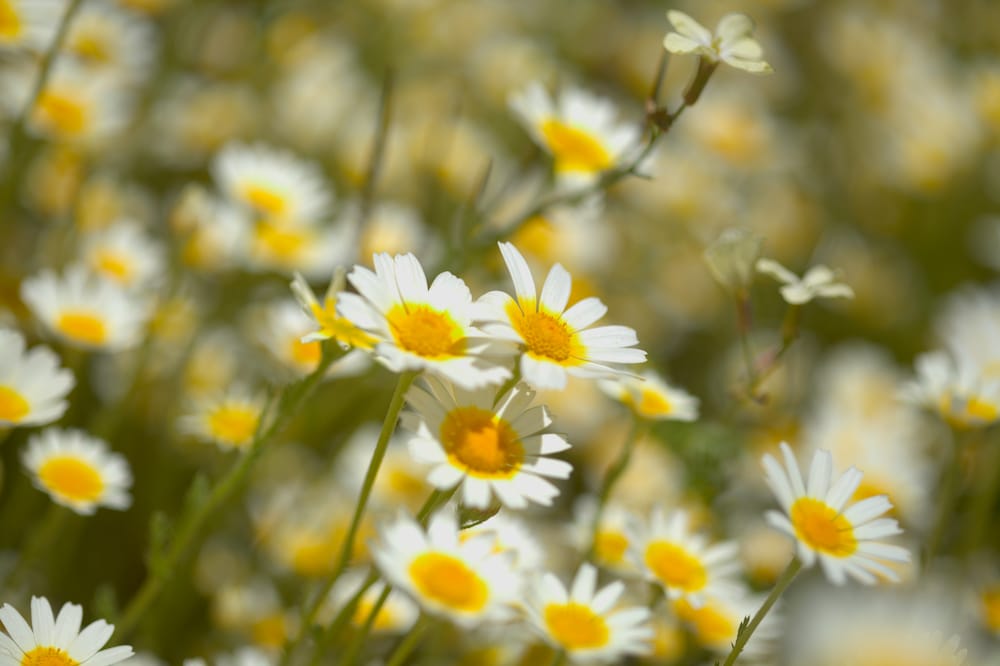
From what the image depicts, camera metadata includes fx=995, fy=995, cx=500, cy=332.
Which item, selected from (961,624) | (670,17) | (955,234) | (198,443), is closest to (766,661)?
(961,624)

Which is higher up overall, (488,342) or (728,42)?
(728,42)

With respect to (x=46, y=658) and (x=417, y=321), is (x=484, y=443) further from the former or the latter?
(x=46, y=658)

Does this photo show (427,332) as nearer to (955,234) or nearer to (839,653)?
(839,653)

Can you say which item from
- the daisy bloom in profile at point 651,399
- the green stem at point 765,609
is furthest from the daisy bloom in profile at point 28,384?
the green stem at point 765,609

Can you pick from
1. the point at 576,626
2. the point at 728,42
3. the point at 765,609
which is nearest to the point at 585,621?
the point at 576,626

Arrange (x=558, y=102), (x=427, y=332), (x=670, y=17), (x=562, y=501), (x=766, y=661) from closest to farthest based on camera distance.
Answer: (x=427, y=332) → (x=670, y=17) → (x=766, y=661) → (x=558, y=102) → (x=562, y=501)

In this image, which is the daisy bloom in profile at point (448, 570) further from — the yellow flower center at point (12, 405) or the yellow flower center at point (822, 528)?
the yellow flower center at point (12, 405)

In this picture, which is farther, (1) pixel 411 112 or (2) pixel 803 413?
(1) pixel 411 112
